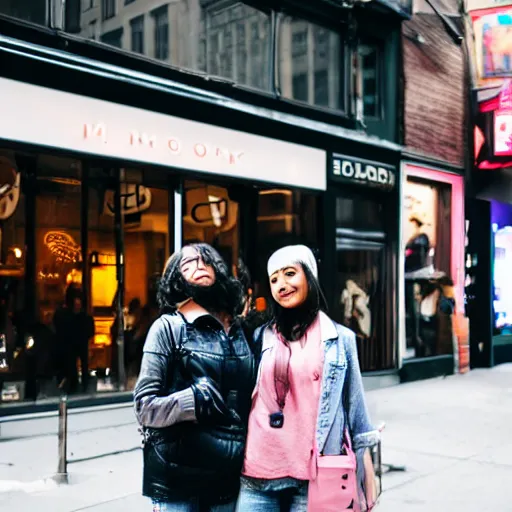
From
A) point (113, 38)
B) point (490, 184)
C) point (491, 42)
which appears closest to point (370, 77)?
point (491, 42)

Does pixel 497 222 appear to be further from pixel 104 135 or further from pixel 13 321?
pixel 13 321

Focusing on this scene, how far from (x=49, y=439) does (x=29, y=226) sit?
8.47ft

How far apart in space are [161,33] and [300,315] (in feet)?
28.0

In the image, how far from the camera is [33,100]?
30.4 feet

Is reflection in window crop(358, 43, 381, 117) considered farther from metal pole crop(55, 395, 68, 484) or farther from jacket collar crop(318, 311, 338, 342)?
jacket collar crop(318, 311, 338, 342)

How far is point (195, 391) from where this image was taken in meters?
3.11

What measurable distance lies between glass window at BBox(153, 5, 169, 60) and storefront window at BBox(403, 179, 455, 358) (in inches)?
241

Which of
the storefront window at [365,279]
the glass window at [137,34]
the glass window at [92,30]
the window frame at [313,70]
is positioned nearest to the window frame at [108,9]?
the glass window at [92,30]

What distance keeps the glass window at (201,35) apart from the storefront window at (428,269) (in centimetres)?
444

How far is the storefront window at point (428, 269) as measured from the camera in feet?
50.8

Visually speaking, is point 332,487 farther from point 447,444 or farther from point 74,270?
point 74,270

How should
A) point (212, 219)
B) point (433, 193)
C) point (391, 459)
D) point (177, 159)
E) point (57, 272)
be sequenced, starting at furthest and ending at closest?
point (433, 193), point (212, 219), point (177, 159), point (57, 272), point (391, 459)

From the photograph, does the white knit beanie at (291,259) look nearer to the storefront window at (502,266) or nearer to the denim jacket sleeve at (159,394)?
the denim jacket sleeve at (159,394)

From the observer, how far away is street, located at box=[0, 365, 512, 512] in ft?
21.7
